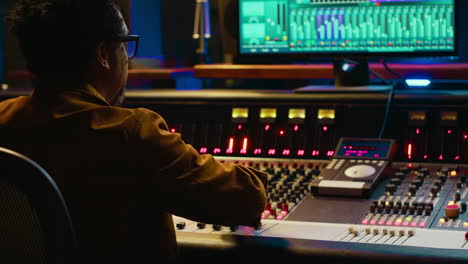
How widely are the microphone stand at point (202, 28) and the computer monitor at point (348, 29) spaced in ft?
4.20

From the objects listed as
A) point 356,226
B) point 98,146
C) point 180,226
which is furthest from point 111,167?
point 356,226

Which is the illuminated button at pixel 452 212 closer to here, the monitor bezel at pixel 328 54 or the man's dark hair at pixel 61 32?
the monitor bezel at pixel 328 54

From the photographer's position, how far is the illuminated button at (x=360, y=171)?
207cm

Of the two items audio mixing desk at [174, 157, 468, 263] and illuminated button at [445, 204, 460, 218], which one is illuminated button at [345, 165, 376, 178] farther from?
illuminated button at [445, 204, 460, 218]

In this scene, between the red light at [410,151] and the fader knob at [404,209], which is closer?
the fader knob at [404,209]

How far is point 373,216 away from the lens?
1.80m

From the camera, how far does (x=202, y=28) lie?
3885 mm

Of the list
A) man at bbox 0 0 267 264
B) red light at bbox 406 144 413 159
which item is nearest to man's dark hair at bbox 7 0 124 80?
man at bbox 0 0 267 264

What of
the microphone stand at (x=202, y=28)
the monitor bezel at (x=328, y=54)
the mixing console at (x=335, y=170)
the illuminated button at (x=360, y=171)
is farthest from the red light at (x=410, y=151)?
the microphone stand at (x=202, y=28)

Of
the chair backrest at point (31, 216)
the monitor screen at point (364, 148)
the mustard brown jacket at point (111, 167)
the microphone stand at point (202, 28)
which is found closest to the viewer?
the chair backrest at point (31, 216)

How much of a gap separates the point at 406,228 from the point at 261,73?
1509mm

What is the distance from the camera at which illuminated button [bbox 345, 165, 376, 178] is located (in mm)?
2070

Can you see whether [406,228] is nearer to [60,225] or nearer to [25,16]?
[60,225]

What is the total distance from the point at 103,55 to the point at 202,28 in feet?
8.03
